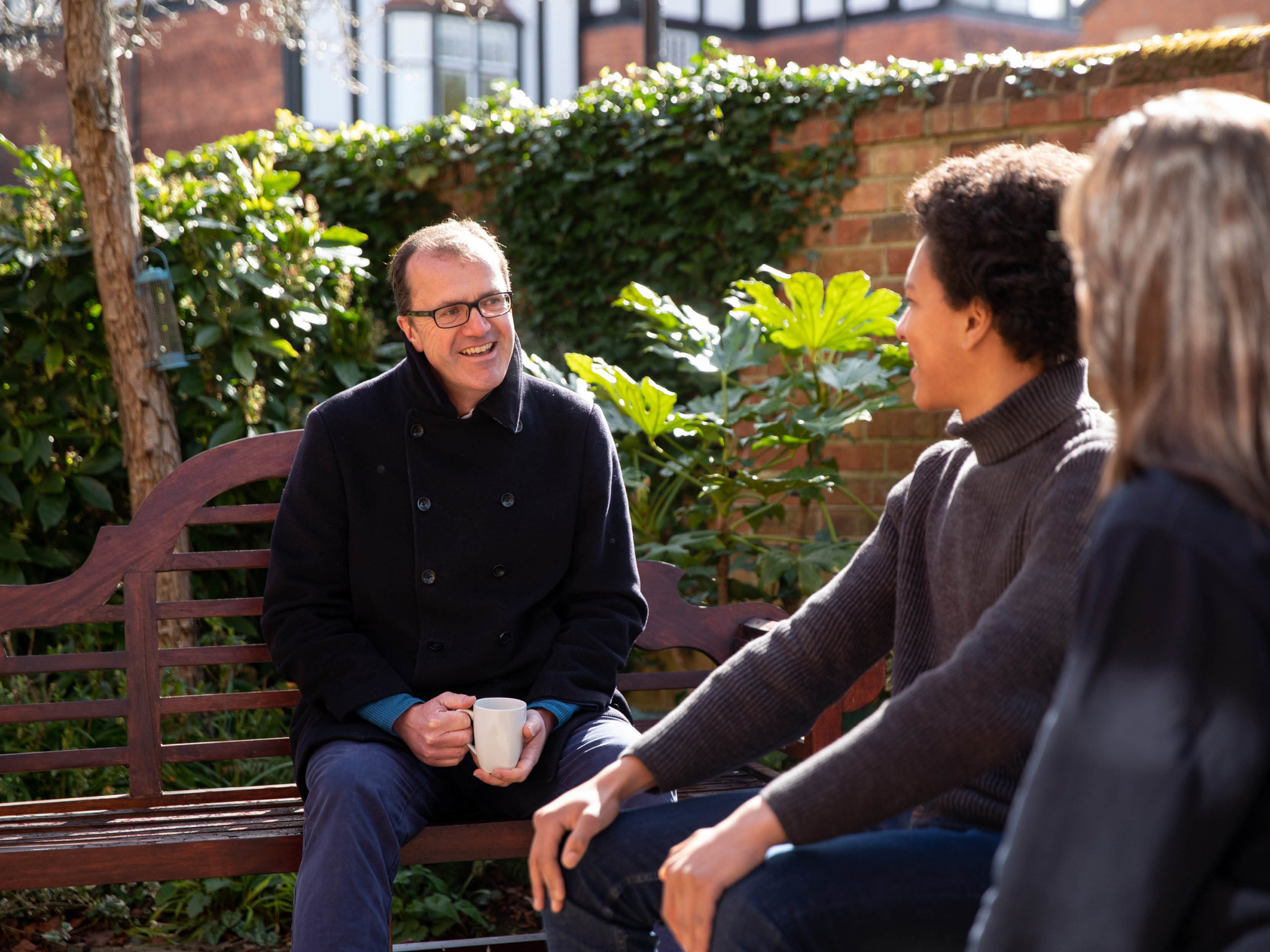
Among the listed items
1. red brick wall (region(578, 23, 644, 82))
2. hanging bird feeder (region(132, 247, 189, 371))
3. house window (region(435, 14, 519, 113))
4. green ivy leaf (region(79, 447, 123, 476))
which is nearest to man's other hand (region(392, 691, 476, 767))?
hanging bird feeder (region(132, 247, 189, 371))

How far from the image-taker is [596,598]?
244 cm

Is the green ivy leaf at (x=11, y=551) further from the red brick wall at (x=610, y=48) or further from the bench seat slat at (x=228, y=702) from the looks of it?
the red brick wall at (x=610, y=48)

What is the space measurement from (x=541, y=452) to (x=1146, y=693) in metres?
1.66

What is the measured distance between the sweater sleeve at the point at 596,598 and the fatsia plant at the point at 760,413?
28.8 inches

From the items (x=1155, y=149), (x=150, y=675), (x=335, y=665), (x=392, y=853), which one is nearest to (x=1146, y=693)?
(x=1155, y=149)

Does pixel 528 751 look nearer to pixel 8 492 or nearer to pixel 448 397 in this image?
pixel 448 397

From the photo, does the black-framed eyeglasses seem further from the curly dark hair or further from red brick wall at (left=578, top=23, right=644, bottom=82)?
red brick wall at (left=578, top=23, right=644, bottom=82)

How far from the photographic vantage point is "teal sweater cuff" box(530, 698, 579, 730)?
7.46 feet

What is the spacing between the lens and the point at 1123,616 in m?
0.93

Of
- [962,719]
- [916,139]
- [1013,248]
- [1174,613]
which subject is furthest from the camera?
[916,139]

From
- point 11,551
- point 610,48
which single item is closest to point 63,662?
point 11,551

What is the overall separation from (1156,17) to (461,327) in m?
20.5

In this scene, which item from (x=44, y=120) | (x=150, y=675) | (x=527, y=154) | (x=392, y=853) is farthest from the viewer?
(x=44, y=120)

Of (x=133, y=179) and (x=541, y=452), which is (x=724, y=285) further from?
(x=541, y=452)
